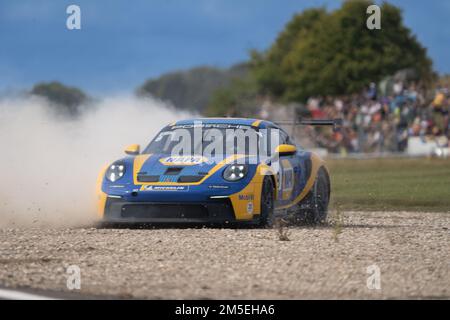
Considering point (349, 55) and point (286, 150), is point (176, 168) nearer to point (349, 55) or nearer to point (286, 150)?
point (286, 150)

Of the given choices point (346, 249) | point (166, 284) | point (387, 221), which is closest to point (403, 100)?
point (387, 221)

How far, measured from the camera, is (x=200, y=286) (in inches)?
340

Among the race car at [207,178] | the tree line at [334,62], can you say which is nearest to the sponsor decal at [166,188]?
the race car at [207,178]

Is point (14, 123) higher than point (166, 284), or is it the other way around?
point (14, 123)

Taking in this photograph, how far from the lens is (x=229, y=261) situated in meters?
9.97

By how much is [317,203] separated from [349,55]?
152 feet

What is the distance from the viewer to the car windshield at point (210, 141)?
1405 centimetres

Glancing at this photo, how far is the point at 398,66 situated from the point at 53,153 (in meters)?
44.0

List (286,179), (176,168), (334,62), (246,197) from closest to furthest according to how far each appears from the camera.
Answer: (246,197) → (176,168) → (286,179) → (334,62)

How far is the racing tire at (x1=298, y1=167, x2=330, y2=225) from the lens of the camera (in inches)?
588

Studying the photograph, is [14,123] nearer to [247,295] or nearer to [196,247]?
[196,247]

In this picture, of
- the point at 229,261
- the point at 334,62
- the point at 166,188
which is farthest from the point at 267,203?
the point at 334,62

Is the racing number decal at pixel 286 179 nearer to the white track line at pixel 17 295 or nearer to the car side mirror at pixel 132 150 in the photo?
the car side mirror at pixel 132 150

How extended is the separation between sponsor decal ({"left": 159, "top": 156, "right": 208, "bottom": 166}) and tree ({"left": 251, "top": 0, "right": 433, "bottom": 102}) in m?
42.4
